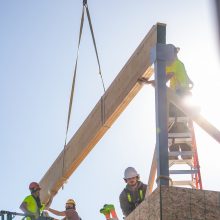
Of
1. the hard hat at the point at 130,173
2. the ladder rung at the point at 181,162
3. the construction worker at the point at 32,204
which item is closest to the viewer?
the hard hat at the point at 130,173

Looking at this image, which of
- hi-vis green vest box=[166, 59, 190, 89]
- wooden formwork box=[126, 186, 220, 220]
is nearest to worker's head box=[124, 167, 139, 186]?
hi-vis green vest box=[166, 59, 190, 89]

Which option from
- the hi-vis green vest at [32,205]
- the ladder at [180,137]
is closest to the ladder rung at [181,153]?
the ladder at [180,137]

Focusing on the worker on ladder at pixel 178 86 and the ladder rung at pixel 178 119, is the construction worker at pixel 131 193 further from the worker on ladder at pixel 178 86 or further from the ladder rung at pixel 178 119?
the ladder rung at pixel 178 119

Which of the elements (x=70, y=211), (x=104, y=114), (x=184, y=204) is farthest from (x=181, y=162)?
(x=184, y=204)

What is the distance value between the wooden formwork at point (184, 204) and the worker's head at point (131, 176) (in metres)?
2.56

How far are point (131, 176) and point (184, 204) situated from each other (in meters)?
2.83

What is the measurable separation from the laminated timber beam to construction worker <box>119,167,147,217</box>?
5.76 ft

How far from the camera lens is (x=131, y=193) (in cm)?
743

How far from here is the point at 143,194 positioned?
24.6ft

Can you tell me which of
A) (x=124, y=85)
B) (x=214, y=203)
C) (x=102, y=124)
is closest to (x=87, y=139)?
(x=102, y=124)

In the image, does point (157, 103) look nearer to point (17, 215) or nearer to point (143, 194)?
point (143, 194)

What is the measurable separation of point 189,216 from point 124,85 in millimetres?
4363

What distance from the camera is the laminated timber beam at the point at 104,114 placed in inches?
318

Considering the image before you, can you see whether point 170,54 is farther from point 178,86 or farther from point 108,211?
point 108,211
